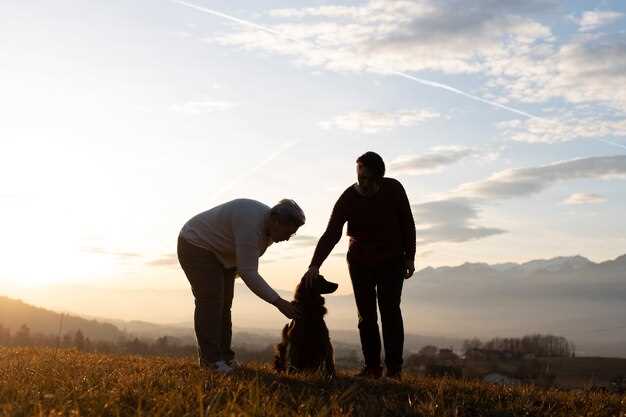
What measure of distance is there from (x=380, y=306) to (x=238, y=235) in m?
2.32

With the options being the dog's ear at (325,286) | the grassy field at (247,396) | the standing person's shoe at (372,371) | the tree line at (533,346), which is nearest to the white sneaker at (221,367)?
the grassy field at (247,396)

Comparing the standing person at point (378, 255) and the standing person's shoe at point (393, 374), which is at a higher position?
the standing person at point (378, 255)

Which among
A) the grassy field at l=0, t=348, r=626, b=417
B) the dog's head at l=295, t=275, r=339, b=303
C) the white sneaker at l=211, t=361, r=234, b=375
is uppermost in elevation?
the dog's head at l=295, t=275, r=339, b=303

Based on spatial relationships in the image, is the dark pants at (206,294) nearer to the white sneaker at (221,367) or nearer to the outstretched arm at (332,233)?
the white sneaker at (221,367)

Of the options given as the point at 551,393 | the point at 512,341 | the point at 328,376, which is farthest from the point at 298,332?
the point at 512,341

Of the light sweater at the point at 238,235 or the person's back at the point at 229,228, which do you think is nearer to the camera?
the light sweater at the point at 238,235

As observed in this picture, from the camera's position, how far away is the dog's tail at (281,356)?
8664 millimetres

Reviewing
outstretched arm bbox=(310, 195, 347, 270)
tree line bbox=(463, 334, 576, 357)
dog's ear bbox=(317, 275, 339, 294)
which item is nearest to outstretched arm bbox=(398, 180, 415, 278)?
outstretched arm bbox=(310, 195, 347, 270)

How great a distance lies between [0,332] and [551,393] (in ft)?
636

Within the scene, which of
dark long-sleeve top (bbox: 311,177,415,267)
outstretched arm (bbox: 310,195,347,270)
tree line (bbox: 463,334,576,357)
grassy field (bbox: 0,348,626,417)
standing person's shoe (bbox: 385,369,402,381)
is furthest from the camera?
tree line (bbox: 463,334,576,357)

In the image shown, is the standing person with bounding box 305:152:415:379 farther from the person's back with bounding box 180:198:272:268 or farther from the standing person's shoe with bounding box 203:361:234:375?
the standing person's shoe with bounding box 203:361:234:375

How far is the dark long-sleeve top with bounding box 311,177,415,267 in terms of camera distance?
8.95 meters

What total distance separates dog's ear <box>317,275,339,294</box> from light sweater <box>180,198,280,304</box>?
0.81m

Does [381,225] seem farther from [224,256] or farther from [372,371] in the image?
[224,256]
